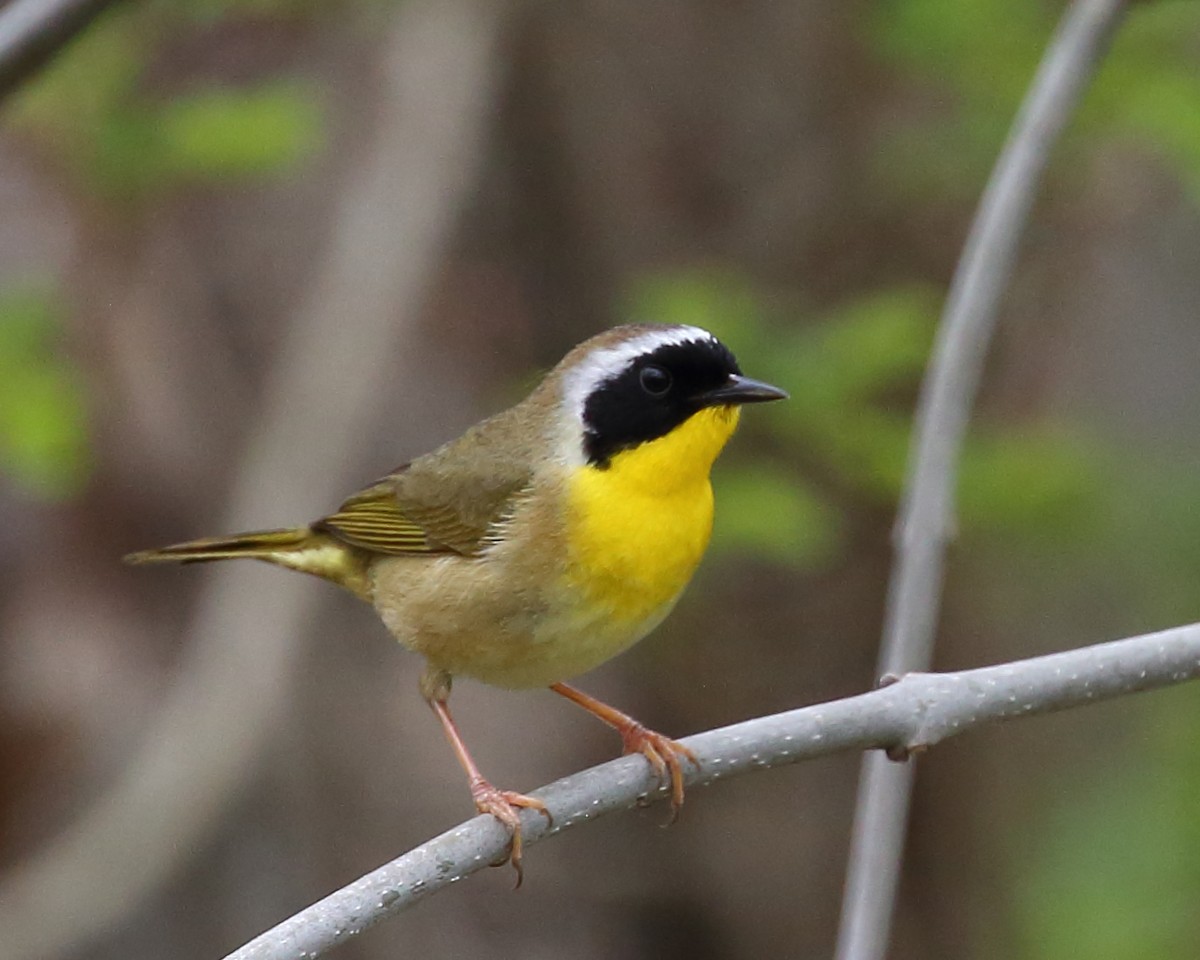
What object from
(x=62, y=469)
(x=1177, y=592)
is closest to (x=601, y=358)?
(x=62, y=469)

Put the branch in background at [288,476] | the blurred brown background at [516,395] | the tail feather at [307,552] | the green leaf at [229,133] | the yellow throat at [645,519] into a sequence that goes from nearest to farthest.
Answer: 1. the yellow throat at [645,519]
2. the tail feather at [307,552]
3. the green leaf at [229,133]
4. the branch in background at [288,476]
5. the blurred brown background at [516,395]

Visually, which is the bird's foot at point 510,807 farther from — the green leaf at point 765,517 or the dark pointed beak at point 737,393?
the green leaf at point 765,517

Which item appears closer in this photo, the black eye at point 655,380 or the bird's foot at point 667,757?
the bird's foot at point 667,757

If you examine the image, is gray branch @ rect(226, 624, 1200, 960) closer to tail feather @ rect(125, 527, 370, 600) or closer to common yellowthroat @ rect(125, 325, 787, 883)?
common yellowthroat @ rect(125, 325, 787, 883)

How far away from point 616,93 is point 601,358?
5114mm

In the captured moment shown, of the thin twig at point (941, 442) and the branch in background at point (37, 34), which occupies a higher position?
the branch in background at point (37, 34)

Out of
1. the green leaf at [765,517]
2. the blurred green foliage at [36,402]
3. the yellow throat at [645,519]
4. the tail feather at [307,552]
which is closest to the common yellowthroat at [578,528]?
the yellow throat at [645,519]

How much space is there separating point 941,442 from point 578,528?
0.88 m

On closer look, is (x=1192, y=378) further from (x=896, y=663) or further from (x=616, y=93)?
(x=896, y=663)

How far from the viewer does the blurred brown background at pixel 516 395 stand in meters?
6.71

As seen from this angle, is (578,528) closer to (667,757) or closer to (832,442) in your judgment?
(667,757)

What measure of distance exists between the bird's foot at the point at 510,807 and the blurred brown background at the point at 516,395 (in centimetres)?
264

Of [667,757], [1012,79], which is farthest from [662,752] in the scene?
[1012,79]

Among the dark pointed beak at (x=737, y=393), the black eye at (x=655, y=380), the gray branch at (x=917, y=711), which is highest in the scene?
the black eye at (x=655, y=380)
